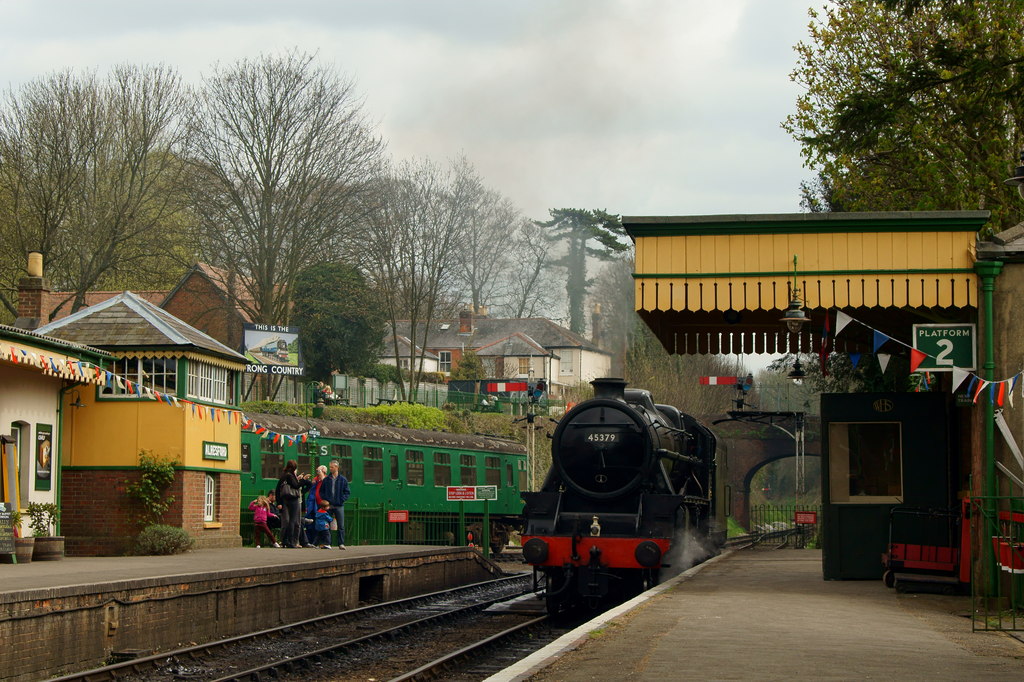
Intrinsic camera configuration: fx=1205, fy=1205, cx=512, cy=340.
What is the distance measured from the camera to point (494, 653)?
1361cm

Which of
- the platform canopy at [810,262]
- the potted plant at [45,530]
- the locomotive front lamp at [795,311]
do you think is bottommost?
the potted plant at [45,530]

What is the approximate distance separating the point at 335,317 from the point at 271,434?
19863 mm

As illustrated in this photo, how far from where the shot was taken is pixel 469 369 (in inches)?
2425

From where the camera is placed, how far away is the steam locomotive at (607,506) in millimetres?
15211

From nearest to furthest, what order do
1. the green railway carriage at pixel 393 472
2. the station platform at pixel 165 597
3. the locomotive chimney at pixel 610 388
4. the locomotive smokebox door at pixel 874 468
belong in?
the station platform at pixel 165 597, the locomotive smokebox door at pixel 874 468, the locomotive chimney at pixel 610 388, the green railway carriage at pixel 393 472

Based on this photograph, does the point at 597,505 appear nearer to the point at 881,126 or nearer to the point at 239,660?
the point at 239,660

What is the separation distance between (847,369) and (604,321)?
41.7m

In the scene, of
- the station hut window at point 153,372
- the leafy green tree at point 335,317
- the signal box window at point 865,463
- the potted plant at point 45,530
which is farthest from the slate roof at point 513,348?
the signal box window at point 865,463

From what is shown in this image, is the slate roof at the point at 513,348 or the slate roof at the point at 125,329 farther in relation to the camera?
the slate roof at the point at 513,348

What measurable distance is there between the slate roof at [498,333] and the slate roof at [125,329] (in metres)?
50.3

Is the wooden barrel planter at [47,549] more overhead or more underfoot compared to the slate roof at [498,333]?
more underfoot

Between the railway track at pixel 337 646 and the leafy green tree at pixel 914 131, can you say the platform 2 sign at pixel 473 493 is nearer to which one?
the railway track at pixel 337 646

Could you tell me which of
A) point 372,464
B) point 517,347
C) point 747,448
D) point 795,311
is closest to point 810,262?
point 795,311

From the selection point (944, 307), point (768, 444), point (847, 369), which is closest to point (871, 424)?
point (944, 307)
